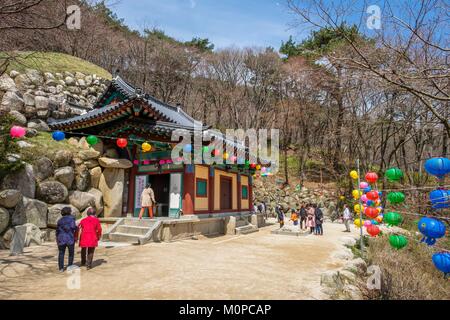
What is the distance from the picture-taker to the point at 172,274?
644 centimetres

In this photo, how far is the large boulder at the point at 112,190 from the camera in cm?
1321

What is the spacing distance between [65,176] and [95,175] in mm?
1468

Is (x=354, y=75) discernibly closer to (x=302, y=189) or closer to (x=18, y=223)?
(x=18, y=223)

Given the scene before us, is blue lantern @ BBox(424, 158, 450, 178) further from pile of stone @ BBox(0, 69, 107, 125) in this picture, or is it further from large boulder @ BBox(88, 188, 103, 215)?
pile of stone @ BBox(0, 69, 107, 125)

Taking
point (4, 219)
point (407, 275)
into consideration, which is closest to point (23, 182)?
point (4, 219)

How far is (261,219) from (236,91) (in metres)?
19.5

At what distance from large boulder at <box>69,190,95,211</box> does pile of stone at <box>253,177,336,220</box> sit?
20099 mm

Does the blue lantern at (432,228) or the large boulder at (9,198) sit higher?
the large boulder at (9,198)

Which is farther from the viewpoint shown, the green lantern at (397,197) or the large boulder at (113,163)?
the large boulder at (113,163)

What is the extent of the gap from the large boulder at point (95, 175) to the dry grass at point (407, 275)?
11.9 m

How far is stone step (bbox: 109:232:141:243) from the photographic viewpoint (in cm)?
1059

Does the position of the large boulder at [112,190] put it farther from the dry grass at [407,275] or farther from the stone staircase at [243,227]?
the dry grass at [407,275]

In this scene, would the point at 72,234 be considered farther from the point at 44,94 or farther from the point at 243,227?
the point at 44,94

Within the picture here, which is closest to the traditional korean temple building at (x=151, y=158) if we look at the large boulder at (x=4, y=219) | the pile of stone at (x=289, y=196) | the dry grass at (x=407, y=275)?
the large boulder at (x=4, y=219)
